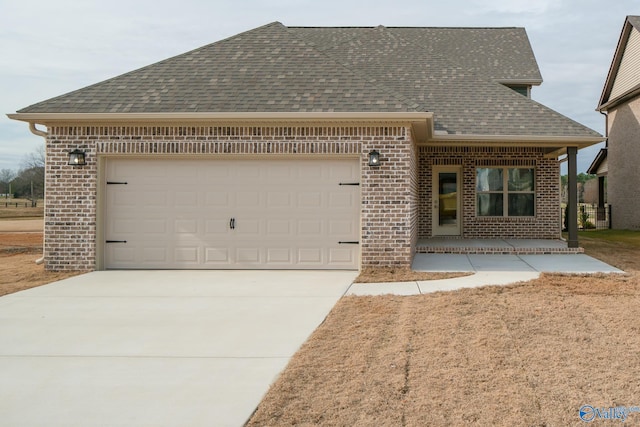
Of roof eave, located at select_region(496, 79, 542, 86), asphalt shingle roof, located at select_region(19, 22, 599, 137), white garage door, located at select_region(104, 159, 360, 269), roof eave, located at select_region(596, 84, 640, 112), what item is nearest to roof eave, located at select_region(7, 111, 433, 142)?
asphalt shingle roof, located at select_region(19, 22, 599, 137)

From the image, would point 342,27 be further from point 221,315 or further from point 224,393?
point 224,393

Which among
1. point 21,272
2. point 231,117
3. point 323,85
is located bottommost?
point 21,272

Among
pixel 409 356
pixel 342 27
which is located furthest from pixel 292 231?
pixel 342 27

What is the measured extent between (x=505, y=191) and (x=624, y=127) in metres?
10.5

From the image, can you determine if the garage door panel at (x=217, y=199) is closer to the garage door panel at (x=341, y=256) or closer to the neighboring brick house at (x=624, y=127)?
the garage door panel at (x=341, y=256)

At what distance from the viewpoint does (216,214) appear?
10.4m

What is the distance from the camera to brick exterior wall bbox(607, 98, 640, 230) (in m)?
20.7

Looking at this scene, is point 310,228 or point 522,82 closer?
point 310,228

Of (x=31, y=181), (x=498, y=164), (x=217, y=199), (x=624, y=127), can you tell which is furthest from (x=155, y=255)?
(x=31, y=181)

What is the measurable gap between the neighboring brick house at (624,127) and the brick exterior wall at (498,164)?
Answer: 320 inches

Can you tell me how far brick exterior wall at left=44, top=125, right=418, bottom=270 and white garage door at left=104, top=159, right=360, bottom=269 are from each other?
324 mm

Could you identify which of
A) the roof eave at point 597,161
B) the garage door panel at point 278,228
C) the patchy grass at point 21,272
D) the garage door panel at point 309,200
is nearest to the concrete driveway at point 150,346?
the patchy grass at point 21,272

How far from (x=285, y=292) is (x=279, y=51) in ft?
20.9

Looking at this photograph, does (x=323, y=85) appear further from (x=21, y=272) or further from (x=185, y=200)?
(x=21, y=272)
